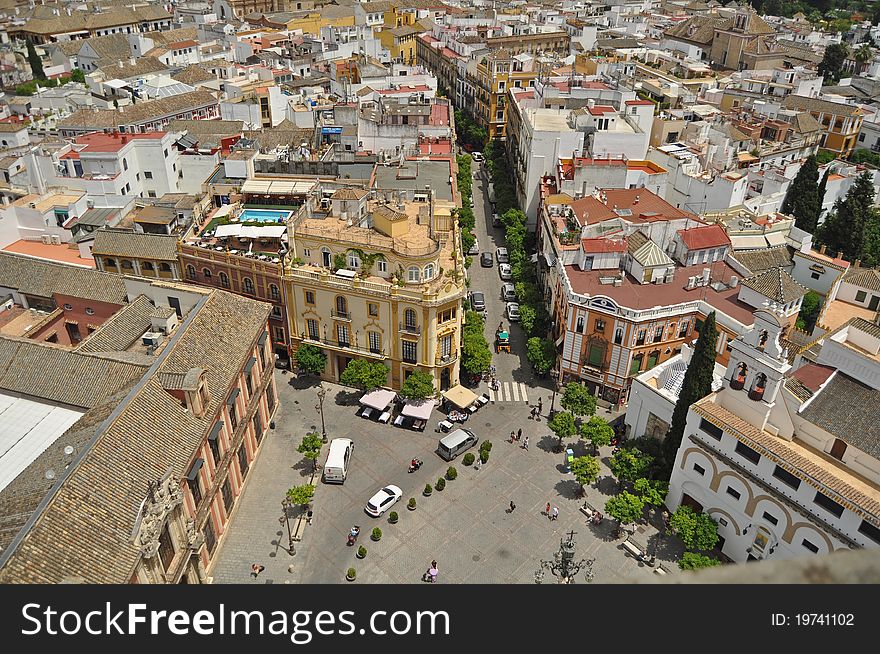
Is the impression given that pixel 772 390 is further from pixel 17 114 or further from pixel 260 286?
pixel 17 114

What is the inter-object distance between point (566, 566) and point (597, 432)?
1615 centimetres

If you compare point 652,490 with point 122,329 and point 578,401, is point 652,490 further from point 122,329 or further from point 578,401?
point 122,329

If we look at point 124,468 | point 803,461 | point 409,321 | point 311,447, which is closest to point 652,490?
point 803,461

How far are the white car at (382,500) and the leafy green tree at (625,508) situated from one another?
16862 millimetres

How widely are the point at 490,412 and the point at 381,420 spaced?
35.3 ft

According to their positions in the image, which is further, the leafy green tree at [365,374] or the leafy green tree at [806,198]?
the leafy green tree at [806,198]

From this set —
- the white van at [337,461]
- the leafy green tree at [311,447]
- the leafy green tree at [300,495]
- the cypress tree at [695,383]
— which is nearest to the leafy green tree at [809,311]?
the cypress tree at [695,383]

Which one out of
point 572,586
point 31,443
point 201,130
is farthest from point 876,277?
point 201,130

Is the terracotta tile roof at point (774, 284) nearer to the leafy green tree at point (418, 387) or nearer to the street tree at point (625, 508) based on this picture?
the street tree at point (625, 508)

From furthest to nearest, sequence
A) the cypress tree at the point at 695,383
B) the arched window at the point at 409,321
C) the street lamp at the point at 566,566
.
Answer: the arched window at the point at 409,321
the cypress tree at the point at 695,383
the street lamp at the point at 566,566

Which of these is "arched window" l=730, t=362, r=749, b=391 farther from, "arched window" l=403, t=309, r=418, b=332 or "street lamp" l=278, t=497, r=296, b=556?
"street lamp" l=278, t=497, r=296, b=556

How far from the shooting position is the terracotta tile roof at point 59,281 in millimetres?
66125

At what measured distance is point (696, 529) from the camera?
47.9 meters

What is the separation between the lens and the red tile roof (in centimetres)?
6856
